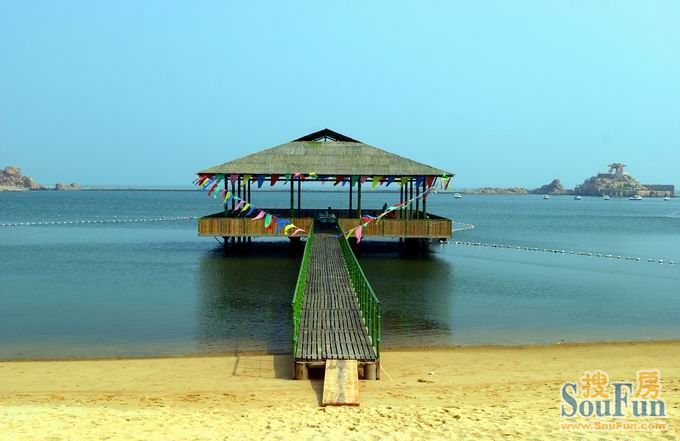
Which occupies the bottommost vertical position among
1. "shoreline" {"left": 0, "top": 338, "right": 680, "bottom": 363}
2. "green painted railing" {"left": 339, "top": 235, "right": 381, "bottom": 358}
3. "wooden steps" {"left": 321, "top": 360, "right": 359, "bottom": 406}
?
"shoreline" {"left": 0, "top": 338, "right": 680, "bottom": 363}

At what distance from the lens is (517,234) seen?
57906mm

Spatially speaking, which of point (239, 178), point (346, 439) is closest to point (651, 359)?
point (346, 439)

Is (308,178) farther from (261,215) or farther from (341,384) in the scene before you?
(341,384)

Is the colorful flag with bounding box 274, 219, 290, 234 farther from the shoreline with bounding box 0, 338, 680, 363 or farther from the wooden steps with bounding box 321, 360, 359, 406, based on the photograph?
the wooden steps with bounding box 321, 360, 359, 406

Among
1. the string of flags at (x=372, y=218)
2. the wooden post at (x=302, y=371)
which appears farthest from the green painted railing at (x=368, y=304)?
the string of flags at (x=372, y=218)

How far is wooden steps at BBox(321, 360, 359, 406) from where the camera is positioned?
35.8ft

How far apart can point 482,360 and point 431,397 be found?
3931 mm

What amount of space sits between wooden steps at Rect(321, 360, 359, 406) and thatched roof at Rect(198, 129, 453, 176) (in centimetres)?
2086

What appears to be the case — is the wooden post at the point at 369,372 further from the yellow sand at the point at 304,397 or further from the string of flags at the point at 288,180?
the string of flags at the point at 288,180

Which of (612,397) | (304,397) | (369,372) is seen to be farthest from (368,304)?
(612,397)

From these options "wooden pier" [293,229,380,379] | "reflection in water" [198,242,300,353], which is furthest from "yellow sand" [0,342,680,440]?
"reflection in water" [198,242,300,353]

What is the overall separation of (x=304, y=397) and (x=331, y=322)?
4124 mm

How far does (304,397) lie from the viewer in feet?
38.0

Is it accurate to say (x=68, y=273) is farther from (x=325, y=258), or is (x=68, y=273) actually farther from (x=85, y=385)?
(x=85, y=385)
